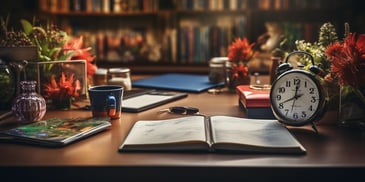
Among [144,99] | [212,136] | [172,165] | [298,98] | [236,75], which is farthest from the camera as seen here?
[236,75]

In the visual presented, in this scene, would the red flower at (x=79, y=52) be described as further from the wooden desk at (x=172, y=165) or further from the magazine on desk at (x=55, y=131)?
the wooden desk at (x=172, y=165)

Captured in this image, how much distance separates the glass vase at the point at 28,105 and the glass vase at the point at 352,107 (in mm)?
746

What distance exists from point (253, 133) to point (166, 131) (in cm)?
19

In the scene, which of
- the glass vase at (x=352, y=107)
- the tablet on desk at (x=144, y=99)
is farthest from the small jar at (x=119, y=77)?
the glass vase at (x=352, y=107)

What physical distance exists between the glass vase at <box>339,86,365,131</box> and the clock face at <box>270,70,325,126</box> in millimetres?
88

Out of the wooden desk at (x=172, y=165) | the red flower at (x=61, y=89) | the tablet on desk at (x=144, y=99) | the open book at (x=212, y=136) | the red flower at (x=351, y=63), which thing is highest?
the red flower at (x=351, y=63)

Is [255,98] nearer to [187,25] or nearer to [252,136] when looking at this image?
[252,136]

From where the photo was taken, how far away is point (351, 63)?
107 cm

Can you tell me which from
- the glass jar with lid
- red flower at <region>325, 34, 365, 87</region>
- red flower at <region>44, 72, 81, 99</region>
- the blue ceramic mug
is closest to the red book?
red flower at <region>325, 34, 365, 87</region>

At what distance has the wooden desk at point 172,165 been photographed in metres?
0.82

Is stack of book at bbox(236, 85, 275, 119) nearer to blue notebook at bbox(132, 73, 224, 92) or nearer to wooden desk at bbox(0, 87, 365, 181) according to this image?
wooden desk at bbox(0, 87, 365, 181)

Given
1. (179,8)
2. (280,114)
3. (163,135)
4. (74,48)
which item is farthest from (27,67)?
(179,8)

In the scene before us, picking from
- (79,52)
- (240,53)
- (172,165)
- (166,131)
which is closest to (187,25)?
(240,53)

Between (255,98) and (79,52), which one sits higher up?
(79,52)
